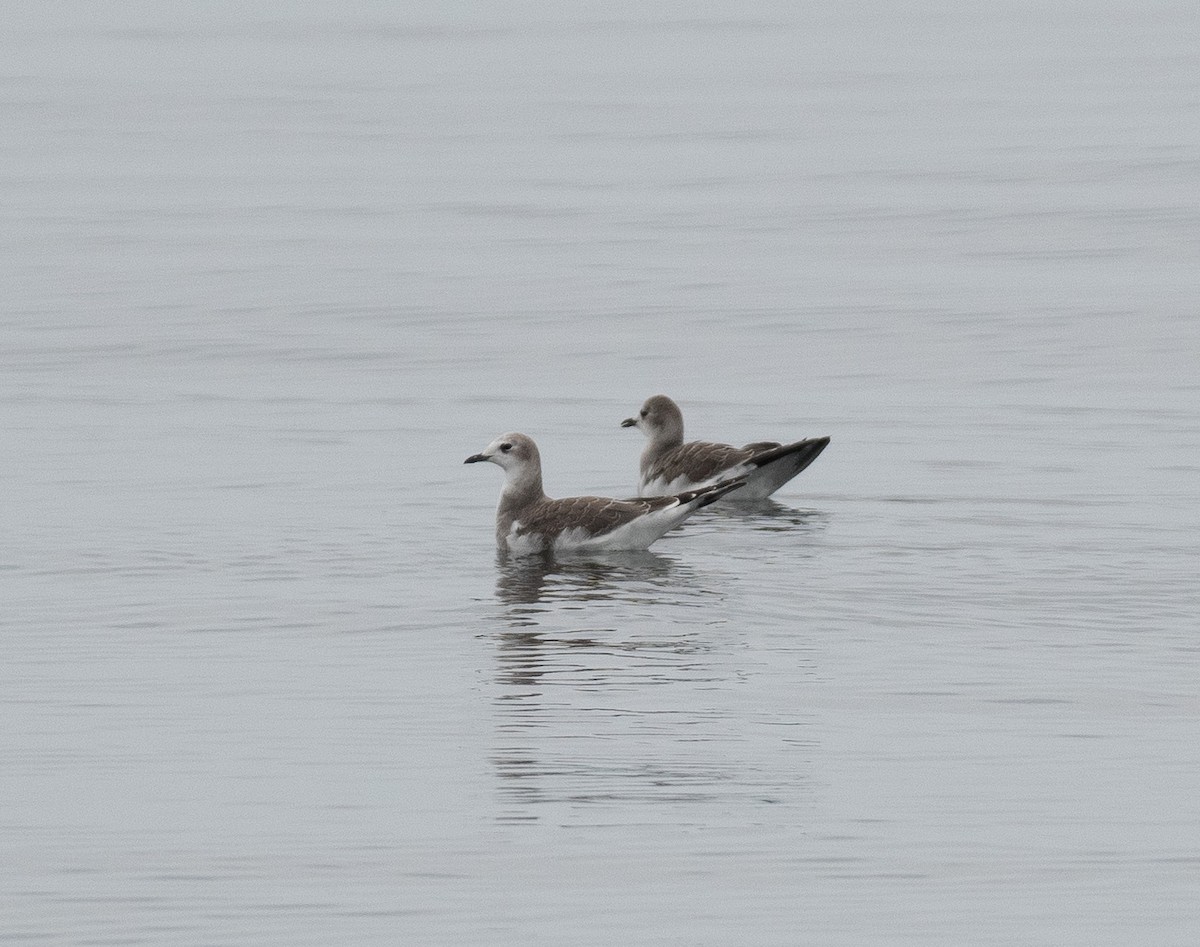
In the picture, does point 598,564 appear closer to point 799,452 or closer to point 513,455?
point 513,455

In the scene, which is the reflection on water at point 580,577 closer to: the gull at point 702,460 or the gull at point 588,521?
the gull at point 588,521

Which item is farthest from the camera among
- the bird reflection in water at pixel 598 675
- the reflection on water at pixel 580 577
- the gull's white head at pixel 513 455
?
the gull's white head at pixel 513 455

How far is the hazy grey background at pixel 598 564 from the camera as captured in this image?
9.33 metres

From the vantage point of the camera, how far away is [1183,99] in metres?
58.1

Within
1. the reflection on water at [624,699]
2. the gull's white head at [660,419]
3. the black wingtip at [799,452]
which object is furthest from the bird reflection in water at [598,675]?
the gull's white head at [660,419]

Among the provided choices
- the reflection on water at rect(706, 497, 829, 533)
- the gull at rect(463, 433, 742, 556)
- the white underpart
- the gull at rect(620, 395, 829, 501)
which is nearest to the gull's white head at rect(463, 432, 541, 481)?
the gull at rect(463, 433, 742, 556)

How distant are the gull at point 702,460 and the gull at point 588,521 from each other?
1797 mm

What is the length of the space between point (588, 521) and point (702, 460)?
110 inches

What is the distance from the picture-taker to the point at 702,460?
19328 millimetres

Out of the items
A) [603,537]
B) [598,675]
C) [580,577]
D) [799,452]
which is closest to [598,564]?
[603,537]

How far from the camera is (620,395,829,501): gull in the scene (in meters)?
18.8

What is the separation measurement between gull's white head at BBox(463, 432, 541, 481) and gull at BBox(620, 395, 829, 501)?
1920 millimetres

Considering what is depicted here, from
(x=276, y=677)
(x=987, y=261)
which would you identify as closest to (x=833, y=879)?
(x=276, y=677)

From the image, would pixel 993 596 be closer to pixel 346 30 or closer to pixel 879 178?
pixel 879 178
